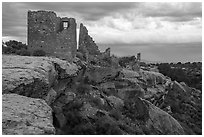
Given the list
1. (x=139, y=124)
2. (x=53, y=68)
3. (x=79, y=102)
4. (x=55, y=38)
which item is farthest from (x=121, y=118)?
(x=55, y=38)

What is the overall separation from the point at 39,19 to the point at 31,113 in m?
10.7

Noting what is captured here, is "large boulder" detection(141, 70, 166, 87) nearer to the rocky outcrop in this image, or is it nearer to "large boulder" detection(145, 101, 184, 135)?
the rocky outcrop

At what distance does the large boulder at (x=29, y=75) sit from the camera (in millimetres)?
10594

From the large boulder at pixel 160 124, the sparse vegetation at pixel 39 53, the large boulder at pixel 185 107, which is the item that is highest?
the sparse vegetation at pixel 39 53

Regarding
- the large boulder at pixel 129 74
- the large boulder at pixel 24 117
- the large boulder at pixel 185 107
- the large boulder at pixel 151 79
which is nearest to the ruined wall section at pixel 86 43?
the large boulder at pixel 129 74

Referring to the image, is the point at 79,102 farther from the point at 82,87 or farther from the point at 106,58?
the point at 106,58

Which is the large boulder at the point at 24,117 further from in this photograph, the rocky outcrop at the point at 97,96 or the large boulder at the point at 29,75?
the large boulder at the point at 29,75

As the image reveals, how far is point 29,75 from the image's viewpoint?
37.4ft

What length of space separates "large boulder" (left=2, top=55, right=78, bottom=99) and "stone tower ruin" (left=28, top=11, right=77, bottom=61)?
372 centimetres

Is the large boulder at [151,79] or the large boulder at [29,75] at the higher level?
the large boulder at [29,75]

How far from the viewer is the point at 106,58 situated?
77.6 feet

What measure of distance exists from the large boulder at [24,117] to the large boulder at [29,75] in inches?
32.8

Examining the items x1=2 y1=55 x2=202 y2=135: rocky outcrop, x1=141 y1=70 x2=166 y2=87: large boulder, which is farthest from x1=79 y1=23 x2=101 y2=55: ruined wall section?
x1=141 y1=70 x2=166 y2=87: large boulder

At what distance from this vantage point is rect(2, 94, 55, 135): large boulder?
7.77 m
